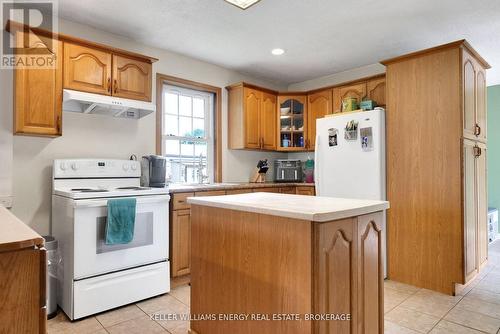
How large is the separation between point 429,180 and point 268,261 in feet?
6.79

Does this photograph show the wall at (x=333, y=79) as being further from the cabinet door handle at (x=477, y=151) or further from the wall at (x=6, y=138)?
the wall at (x=6, y=138)

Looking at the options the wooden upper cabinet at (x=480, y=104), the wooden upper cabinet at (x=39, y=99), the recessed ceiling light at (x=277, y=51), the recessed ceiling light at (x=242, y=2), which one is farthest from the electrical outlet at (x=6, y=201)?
the wooden upper cabinet at (x=480, y=104)

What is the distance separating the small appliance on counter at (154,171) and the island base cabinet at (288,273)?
48.5 inches

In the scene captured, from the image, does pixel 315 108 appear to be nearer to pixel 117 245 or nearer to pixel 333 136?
pixel 333 136

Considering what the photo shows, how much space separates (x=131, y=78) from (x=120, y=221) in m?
1.35

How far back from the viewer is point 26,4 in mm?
2508

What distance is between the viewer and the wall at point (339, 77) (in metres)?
4.01

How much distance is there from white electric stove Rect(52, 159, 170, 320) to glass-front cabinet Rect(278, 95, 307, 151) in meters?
2.26

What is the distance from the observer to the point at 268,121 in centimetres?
431

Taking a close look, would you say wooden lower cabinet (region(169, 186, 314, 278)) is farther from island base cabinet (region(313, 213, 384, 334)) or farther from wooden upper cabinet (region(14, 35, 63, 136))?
island base cabinet (region(313, 213, 384, 334))

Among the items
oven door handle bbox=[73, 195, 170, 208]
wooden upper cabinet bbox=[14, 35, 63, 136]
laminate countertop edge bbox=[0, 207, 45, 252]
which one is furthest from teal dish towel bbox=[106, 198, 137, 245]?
laminate countertop edge bbox=[0, 207, 45, 252]

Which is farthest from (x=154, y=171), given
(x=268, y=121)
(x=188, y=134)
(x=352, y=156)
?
(x=352, y=156)

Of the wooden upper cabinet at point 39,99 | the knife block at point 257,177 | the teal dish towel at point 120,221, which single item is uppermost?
the wooden upper cabinet at point 39,99

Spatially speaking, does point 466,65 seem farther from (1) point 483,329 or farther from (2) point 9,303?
(2) point 9,303
